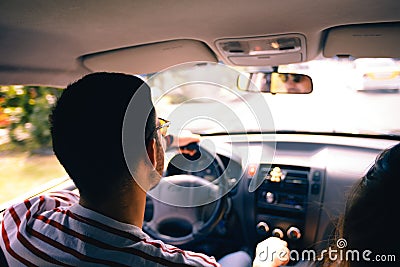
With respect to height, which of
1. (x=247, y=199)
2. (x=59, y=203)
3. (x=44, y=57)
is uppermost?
(x=44, y=57)

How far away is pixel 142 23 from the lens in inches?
74.3

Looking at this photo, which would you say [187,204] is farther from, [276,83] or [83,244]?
[83,244]

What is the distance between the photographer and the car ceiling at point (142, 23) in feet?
5.33

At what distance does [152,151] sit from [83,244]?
0.46 meters

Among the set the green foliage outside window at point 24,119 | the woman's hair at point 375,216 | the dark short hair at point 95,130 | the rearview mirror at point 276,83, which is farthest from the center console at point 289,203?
the dark short hair at point 95,130

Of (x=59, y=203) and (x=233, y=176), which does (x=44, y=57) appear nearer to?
(x=59, y=203)

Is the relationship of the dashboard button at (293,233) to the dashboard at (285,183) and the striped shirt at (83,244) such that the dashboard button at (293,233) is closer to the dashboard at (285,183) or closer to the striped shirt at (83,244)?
the dashboard at (285,183)

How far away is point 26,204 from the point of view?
5.41 ft

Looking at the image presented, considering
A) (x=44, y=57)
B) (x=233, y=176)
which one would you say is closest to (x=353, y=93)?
(x=233, y=176)

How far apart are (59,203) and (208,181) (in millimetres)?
1921

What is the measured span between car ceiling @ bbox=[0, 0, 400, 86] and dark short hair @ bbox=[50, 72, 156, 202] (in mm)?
385

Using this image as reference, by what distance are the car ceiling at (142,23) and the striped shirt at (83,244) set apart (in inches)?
32.7

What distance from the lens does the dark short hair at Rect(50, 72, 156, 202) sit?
1.41 m

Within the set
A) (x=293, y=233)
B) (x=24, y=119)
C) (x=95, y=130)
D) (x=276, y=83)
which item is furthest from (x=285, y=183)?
(x=24, y=119)
